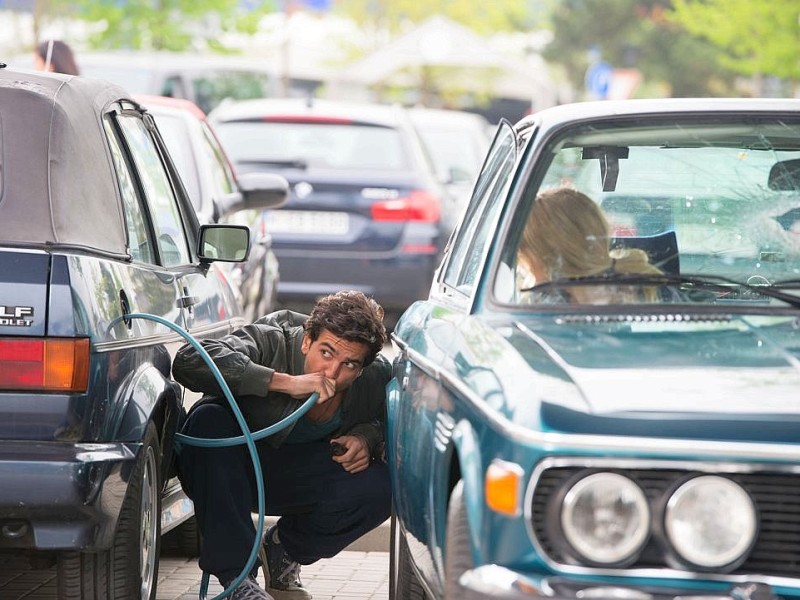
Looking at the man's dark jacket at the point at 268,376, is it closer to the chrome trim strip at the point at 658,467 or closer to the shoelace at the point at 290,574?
the shoelace at the point at 290,574

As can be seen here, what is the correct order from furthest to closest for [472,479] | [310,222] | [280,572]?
[310,222] < [280,572] < [472,479]

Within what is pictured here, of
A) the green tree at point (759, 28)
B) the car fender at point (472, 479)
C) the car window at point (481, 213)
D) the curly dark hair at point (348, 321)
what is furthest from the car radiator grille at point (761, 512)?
the green tree at point (759, 28)

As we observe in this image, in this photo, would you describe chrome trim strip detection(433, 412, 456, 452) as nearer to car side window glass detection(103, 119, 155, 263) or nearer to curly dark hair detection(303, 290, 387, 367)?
curly dark hair detection(303, 290, 387, 367)

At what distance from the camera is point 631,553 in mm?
3330

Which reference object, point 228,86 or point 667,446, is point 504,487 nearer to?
point 667,446

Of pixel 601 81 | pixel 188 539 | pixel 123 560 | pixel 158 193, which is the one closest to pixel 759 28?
pixel 601 81

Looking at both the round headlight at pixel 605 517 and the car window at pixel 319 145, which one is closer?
the round headlight at pixel 605 517

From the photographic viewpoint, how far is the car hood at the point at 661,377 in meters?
3.37

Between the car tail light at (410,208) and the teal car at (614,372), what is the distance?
758 centimetres

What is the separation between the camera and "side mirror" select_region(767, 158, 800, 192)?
5.02 metres

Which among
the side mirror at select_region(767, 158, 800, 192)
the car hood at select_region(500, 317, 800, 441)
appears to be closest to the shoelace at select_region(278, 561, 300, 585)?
the car hood at select_region(500, 317, 800, 441)

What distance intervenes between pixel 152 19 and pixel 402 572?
1265 inches

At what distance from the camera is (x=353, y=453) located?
18.1 ft

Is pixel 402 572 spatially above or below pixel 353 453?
below
